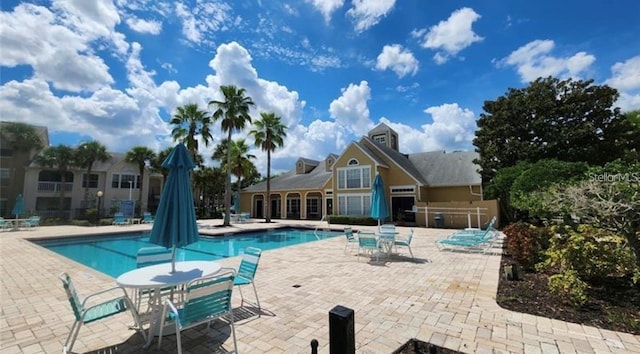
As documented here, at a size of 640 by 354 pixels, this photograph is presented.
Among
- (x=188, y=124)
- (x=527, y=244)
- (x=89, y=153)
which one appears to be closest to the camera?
(x=527, y=244)

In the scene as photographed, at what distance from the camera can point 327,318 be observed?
Answer: 14.5 ft

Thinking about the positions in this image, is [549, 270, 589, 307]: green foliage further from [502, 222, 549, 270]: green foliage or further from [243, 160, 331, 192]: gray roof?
[243, 160, 331, 192]: gray roof

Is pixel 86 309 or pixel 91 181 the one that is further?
pixel 91 181

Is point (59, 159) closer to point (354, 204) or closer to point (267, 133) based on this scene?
point (267, 133)

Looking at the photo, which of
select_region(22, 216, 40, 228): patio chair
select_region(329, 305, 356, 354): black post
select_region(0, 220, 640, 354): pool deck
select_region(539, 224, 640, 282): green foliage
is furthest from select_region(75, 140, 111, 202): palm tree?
select_region(539, 224, 640, 282): green foliage

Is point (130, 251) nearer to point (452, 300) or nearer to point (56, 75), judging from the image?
point (56, 75)

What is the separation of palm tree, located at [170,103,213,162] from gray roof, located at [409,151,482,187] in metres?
20.0

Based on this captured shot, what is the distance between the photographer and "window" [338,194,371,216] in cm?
2428

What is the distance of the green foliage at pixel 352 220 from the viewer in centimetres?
2250

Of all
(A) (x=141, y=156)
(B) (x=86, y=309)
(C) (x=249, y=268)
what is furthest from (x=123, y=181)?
(B) (x=86, y=309)

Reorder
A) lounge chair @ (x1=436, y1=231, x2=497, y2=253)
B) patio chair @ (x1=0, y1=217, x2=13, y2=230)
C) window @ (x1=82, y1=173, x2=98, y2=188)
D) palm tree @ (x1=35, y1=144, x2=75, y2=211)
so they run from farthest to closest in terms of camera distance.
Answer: window @ (x1=82, y1=173, x2=98, y2=188), palm tree @ (x1=35, y1=144, x2=75, y2=211), patio chair @ (x1=0, y1=217, x2=13, y2=230), lounge chair @ (x1=436, y1=231, x2=497, y2=253)

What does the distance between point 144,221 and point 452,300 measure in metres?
27.0

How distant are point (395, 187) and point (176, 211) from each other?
2158cm

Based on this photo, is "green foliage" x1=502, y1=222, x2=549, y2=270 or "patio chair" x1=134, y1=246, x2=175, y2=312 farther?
"green foliage" x1=502, y1=222, x2=549, y2=270
